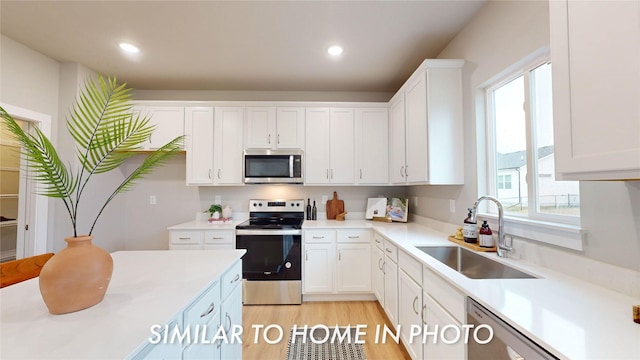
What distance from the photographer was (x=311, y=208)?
3.44 metres

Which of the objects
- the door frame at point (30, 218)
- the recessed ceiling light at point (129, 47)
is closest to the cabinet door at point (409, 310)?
the recessed ceiling light at point (129, 47)

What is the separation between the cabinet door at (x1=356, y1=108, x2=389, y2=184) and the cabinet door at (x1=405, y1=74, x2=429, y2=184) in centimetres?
57

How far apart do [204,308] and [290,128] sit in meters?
2.38

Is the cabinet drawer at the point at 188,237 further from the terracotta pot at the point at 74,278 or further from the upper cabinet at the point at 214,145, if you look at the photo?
the terracotta pot at the point at 74,278

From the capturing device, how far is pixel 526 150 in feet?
5.39

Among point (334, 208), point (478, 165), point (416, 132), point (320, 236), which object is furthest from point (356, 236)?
point (478, 165)

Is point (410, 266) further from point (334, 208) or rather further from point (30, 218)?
point (30, 218)

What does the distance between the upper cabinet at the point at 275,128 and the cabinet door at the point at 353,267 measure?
1.36m

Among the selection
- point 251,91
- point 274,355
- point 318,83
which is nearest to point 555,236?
point 274,355

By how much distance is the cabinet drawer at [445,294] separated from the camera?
1.17 metres

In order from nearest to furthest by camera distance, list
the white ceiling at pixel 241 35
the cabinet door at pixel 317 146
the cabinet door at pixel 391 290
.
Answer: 1. the white ceiling at pixel 241 35
2. the cabinet door at pixel 391 290
3. the cabinet door at pixel 317 146

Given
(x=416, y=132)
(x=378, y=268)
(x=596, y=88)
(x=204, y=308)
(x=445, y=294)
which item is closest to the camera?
(x=596, y=88)

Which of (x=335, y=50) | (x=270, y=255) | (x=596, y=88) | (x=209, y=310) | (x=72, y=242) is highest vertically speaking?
(x=335, y=50)

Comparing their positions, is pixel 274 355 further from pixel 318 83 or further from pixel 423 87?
pixel 318 83
